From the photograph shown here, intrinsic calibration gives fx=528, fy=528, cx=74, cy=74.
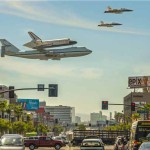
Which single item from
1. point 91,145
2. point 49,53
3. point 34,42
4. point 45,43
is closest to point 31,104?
point 45,43

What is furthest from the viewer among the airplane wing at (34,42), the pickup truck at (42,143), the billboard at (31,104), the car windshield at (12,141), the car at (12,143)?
the billboard at (31,104)

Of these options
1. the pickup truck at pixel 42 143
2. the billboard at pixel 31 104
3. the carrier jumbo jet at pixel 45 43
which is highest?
the carrier jumbo jet at pixel 45 43

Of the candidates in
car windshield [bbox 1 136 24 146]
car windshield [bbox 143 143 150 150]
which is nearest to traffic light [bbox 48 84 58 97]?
car windshield [bbox 1 136 24 146]

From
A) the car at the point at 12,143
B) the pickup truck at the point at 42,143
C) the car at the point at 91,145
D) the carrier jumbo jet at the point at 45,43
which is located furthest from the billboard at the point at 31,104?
the car at the point at 12,143

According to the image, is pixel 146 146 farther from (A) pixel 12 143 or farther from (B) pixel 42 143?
(B) pixel 42 143

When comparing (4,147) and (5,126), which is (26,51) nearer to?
(5,126)

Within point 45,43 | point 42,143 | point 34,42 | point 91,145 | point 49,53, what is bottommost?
point 42,143

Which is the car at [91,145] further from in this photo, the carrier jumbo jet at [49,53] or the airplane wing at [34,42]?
the airplane wing at [34,42]

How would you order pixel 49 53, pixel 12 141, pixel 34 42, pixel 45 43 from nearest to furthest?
pixel 12 141, pixel 49 53, pixel 34 42, pixel 45 43

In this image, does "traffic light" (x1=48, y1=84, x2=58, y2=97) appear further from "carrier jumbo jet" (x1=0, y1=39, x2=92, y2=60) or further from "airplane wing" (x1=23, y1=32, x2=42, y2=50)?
"airplane wing" (x1=23, y1=32, x2=42, y2=50)
